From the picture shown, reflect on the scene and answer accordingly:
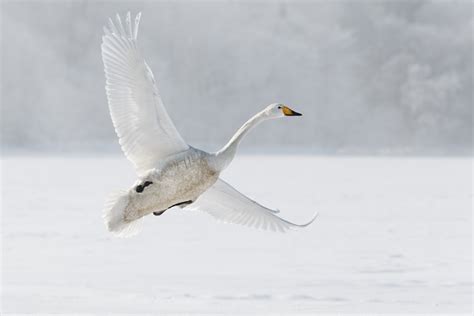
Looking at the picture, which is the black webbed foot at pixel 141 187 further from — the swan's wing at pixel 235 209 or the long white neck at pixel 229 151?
the swan's wing at pixel 235 209

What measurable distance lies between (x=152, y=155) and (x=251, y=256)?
3.15 m

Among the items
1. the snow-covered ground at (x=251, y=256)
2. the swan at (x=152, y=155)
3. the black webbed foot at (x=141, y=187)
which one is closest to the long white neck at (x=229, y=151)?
the swan at (x=152, y=155)

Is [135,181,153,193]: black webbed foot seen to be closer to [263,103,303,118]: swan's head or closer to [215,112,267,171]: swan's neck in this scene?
[215,112,267,171]: swan's neck

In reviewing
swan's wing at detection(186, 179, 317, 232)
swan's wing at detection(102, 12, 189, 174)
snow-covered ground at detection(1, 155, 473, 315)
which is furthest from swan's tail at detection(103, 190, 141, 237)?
snow-covered ground at detection(1, 155, 473, 315)

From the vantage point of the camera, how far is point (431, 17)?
25438mm

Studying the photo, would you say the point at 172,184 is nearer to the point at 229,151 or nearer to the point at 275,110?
the point at 229,151

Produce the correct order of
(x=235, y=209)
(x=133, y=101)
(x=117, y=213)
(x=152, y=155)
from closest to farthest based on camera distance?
(x=117, y=213) < (x=152, y=155) < (x=133, y=101) < (x=235, y=209)

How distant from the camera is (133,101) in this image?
410 centimetres

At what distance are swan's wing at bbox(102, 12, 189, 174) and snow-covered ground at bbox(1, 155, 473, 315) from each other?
4.69 ft

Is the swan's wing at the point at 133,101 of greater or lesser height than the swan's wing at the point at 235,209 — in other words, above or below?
above

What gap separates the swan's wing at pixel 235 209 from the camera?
14.6 feet

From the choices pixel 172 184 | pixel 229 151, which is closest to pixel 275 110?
pixel 229 151

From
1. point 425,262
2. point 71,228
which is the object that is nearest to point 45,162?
point 71,228

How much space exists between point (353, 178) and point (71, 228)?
681 cm
